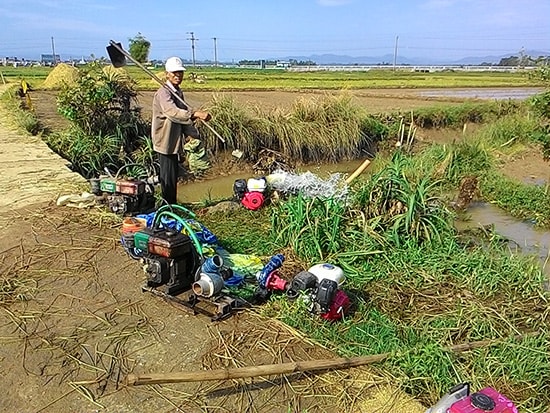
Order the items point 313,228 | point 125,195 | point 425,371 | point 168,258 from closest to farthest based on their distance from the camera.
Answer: point 425,371 → point 168,258 → point 313,228 → point 125,195

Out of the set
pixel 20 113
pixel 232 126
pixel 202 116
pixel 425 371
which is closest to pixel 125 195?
→ pixel 202 116

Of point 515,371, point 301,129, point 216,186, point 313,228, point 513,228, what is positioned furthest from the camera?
point 301,129

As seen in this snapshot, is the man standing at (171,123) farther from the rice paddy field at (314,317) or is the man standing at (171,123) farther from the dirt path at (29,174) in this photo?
the dirt path at (29,174)

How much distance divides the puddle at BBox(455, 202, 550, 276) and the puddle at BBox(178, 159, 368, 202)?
319cm

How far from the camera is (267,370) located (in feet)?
8.97

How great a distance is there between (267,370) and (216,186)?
7271mm

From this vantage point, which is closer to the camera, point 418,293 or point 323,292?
point 323,292

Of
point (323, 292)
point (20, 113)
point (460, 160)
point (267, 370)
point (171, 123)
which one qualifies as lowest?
point (460, 160)

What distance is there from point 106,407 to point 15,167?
5.91m

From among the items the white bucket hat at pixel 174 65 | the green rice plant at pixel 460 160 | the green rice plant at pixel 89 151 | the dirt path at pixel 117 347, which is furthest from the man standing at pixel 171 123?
the green rice plant at pixel 460 160

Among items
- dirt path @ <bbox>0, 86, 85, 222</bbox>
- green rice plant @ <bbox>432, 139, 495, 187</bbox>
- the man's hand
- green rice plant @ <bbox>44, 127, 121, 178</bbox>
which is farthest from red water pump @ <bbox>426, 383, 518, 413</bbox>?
green rice plant @ <bbox>44, 127, 121, 178</bbox>

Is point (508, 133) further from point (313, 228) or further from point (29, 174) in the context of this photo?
point (29, 174)

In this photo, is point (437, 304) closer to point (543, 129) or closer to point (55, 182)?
point (55, 182)

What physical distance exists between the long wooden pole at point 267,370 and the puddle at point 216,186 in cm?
534
